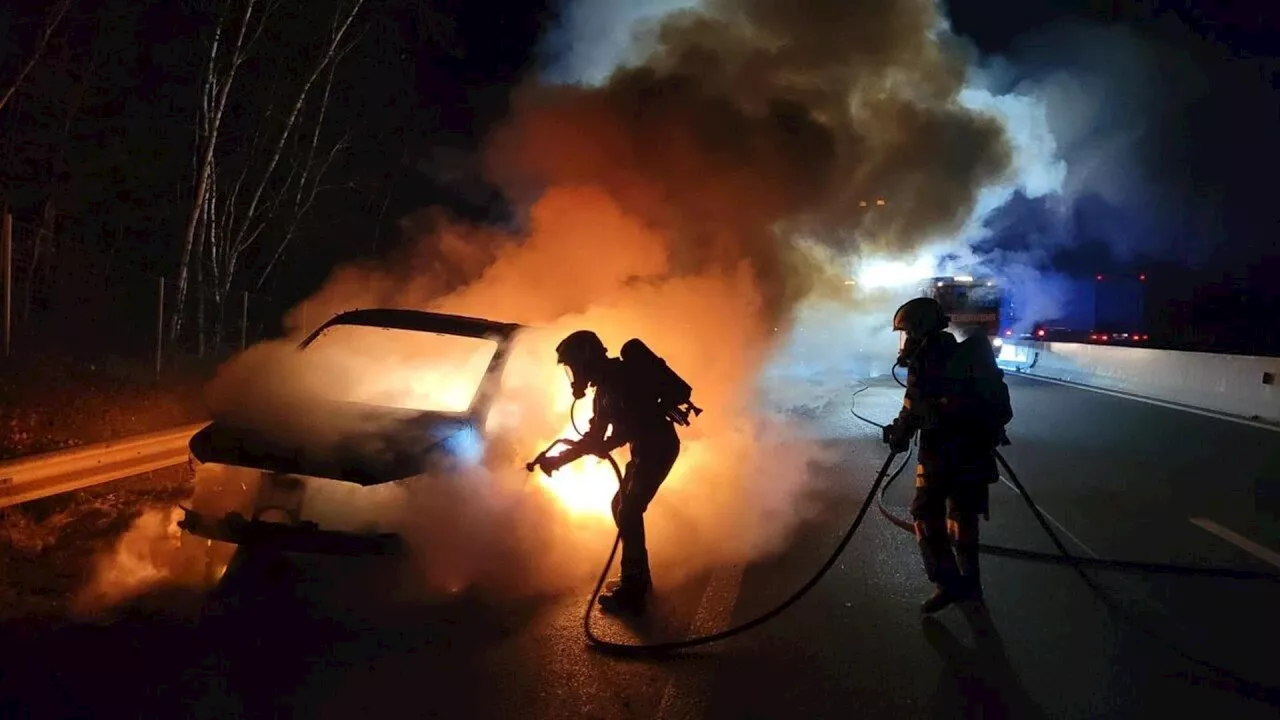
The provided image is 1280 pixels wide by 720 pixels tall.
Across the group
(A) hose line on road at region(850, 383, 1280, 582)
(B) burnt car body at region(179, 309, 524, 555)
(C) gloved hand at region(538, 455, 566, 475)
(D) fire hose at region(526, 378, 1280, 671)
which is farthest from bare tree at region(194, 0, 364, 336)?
(A) hose line on road at region(850, 383, 1280, 582)

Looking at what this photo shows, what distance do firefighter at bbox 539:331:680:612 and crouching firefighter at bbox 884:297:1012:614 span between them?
121 cm

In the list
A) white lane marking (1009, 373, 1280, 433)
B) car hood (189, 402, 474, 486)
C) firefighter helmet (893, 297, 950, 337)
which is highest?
firefighter helmet (893, 297, 950, 337)

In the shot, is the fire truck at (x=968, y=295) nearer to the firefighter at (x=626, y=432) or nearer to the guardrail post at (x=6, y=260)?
the guardrail post at (x=6, y=260)

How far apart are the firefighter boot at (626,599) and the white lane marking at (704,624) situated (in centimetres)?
29

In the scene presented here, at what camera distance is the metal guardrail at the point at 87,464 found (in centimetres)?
498

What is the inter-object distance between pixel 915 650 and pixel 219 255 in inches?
539

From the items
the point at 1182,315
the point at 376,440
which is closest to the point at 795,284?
the point at 376,440

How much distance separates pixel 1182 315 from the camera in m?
43.1

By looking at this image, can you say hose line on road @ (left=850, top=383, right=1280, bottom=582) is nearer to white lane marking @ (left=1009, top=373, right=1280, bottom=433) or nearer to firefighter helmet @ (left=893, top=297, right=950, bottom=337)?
firefighter helmet @ (left=893, top=297, right=950, bottom=337)

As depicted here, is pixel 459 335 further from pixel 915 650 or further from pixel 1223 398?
pixel 1223 398

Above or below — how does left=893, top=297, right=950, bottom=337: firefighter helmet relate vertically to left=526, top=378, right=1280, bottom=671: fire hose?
above

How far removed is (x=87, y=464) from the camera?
216 inches

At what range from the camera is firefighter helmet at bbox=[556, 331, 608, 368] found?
196 inches

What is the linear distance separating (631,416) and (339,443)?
1.47m
